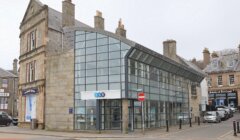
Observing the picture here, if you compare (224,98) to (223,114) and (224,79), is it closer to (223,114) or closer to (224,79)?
(224,79)

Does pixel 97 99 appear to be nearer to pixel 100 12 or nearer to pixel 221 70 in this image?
pixel 100 12

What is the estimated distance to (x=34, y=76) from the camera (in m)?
38.0

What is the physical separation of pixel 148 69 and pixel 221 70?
3762 cm

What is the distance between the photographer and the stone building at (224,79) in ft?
214

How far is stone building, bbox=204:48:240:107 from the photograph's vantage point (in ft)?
214

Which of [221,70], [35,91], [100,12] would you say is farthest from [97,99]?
[221,70]

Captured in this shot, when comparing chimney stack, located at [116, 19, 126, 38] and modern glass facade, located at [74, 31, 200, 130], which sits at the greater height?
chimney stack, located at [116, 19, 126, 38]

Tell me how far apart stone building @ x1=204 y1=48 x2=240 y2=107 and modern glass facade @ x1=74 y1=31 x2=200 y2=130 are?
35.5 metres

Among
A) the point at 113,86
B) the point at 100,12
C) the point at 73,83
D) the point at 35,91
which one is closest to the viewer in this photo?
the point at 113,86

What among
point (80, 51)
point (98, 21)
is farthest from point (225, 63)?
point (80, 51)

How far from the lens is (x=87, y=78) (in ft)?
102

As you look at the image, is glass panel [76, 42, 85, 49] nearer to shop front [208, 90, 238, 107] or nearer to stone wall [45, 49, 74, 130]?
stone wall [45, 49, 74, 130]

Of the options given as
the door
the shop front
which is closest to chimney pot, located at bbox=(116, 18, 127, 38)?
the door

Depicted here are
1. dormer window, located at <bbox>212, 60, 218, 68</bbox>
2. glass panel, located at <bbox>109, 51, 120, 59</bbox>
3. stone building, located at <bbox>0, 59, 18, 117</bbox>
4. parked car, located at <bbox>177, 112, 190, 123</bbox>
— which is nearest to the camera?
glass panel, located at <bbox>109, 51, 120, 59</bbox>
